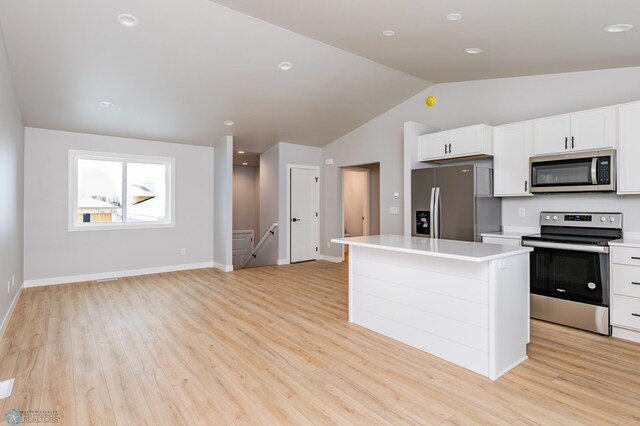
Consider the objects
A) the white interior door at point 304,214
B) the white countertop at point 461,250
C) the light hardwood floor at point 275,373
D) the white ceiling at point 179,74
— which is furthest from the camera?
the white interior door at point 304,214

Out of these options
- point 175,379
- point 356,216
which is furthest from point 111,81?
point 356,216

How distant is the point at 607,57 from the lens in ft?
11.1

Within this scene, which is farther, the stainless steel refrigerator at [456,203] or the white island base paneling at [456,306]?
the stainless steel refrigerator at [456,203]

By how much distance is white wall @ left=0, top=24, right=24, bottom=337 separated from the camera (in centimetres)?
321

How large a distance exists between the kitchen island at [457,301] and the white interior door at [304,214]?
3.96m

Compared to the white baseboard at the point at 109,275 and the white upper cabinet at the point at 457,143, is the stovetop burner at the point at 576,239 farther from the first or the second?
the white baseboard at the point at 109,275

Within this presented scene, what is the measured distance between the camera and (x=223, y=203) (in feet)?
20.8

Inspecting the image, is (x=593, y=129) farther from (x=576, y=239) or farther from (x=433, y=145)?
(x=433, y=145)

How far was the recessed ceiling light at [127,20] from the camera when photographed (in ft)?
10.1

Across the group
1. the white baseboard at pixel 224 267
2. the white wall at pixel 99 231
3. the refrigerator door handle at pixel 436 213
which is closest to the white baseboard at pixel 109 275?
the white wall at pixel 99 231

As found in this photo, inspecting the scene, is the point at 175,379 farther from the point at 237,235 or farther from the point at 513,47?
the point at 237,235

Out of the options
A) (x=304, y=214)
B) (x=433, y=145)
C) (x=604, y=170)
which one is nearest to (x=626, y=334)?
(x=604, y=170)

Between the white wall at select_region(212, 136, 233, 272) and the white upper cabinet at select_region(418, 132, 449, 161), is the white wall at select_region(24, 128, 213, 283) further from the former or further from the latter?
the white upper cabinet at select_region(418, 132, 449, 161)

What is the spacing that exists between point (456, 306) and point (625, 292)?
175 cm
